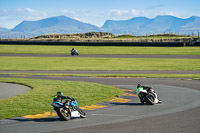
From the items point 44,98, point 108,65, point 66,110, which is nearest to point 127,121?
point 66,110

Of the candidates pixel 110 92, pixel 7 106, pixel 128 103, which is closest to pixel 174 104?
pixel 128 103

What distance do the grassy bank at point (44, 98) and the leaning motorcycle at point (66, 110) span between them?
1.13m

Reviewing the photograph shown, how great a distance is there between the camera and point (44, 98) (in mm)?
20297

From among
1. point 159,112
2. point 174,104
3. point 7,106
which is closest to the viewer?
point 159,112

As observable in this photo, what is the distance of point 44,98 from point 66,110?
6122 mm

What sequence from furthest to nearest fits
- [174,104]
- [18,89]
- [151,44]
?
1. [151,44]
2. [18,89]
3. [174,104]

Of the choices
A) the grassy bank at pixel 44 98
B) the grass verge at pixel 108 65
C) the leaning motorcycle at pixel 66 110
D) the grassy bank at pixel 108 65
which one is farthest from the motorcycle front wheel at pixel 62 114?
the grassy bank at pixel 108 65

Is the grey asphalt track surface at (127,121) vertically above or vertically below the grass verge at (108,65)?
below

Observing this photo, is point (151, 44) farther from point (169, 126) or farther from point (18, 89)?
point (169, 126)

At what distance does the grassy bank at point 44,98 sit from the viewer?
54.5 feet

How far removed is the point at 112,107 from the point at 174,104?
136 inches

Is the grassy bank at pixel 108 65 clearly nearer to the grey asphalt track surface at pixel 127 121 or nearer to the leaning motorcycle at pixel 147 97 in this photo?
the leaning motorcycle at pixel 147 97

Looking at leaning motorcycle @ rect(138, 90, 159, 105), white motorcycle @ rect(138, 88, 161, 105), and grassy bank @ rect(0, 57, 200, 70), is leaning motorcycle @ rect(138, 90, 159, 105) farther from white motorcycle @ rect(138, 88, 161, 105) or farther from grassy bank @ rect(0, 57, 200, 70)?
grassy bank @ rect(0, 57, 200, 70)

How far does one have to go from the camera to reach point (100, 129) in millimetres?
12703
